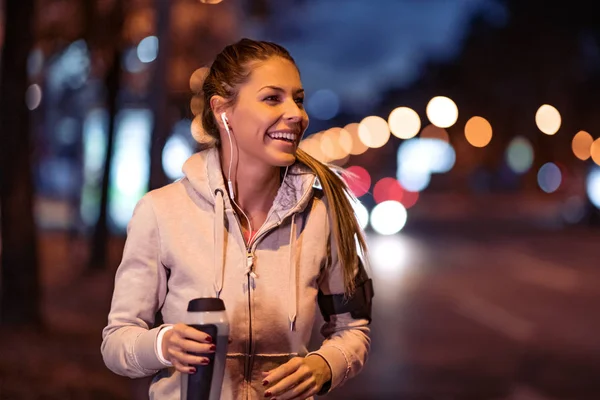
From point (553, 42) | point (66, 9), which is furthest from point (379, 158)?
point (66, 9)

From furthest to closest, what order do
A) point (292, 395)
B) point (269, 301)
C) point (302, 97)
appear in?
point (302, 97) → point (269, 301) → point (292, 395)

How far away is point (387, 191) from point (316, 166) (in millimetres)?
40261

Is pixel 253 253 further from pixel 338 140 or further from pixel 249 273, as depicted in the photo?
pixel 338 140

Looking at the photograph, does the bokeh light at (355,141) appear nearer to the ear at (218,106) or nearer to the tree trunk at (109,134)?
the tree trunk at (109,134)

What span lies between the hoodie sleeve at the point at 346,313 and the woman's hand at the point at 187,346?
0.65m

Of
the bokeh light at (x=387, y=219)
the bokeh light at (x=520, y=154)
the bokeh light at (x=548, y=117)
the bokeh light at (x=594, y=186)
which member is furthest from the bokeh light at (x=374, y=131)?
the bokeh light at (x=594, y=186)

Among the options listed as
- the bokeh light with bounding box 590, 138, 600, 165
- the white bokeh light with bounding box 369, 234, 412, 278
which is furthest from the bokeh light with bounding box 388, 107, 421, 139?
the white bokeh light with bounding box 369, 234, 412, 278

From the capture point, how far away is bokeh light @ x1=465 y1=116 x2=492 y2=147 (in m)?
80.4

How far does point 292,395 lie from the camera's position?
301 centimetres

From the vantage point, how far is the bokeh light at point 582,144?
57344 mm

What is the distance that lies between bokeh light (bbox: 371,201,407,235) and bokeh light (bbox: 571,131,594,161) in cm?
2166

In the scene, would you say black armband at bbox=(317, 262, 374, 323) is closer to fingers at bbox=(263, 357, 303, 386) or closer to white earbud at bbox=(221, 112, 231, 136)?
fingers at bbox=(263, 357, 303, 386)

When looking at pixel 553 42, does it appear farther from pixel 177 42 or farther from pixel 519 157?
pixel 519 157

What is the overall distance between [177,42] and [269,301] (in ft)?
66.8
